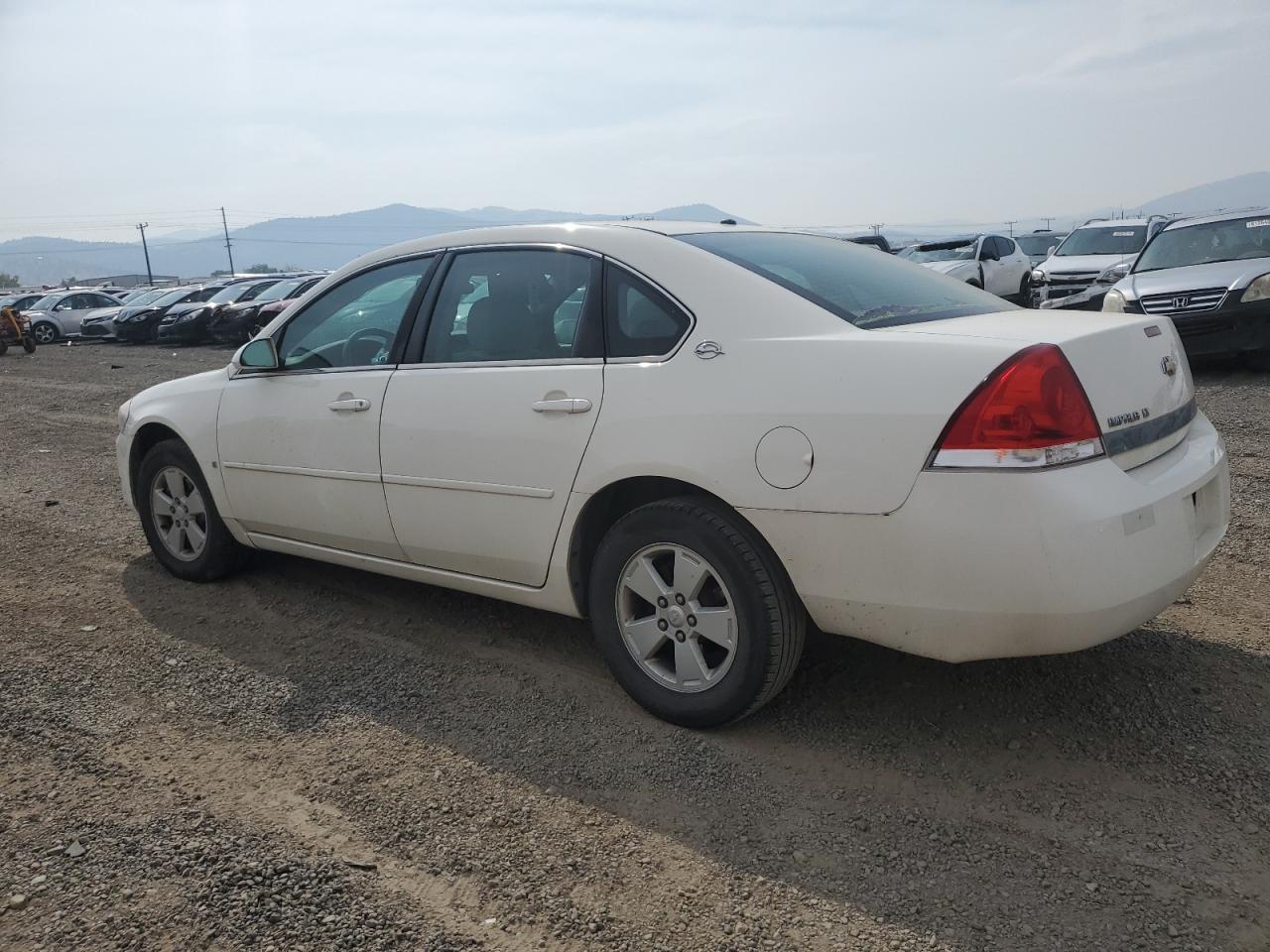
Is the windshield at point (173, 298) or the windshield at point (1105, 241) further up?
the windshield at point (1105, 241)

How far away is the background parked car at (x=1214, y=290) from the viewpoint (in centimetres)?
925

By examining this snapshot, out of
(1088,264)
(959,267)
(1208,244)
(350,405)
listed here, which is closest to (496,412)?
(350,405)

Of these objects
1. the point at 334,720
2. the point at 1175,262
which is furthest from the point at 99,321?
the point at 334,720

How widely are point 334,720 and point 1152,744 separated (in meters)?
2.60

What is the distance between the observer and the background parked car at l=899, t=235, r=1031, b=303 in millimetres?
18000

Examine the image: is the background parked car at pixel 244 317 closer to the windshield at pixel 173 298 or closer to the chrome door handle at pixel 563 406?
the windshield at pixel 173 298

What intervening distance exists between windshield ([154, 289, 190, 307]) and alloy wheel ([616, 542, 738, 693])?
2778cm

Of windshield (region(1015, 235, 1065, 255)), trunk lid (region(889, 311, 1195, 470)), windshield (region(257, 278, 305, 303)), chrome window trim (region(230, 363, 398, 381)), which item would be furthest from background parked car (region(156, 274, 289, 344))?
trunk lid (region(889, 311, 1195, 470))

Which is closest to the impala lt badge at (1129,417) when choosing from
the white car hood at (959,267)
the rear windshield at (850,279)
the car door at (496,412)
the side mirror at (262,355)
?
the rear windshield at (850,279)

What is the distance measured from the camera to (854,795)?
284cm

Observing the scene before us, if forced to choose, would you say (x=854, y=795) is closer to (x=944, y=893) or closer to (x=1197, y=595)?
(x=944, y=893)

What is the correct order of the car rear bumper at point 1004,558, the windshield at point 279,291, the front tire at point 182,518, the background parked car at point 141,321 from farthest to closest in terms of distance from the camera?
the background parked car at point 141,321, the windshield at point 279,291, the front tire at point 182,518, the car rear bumper at point 1004,558

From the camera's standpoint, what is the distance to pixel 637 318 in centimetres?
327

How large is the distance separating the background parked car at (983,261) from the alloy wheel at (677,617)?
1581 cm
